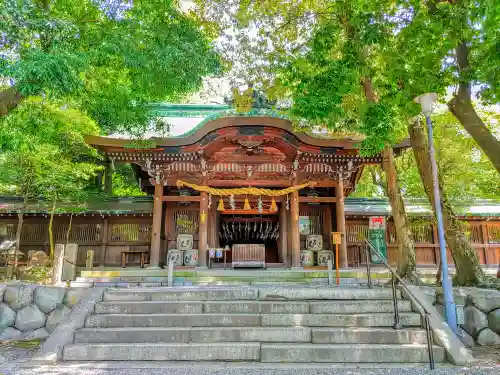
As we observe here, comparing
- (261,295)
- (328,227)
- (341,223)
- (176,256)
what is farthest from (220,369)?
(328,227)

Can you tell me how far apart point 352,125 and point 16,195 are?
12.9m

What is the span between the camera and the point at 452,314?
17.5ft

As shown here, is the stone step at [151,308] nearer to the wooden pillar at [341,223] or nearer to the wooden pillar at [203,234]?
the wooden pillar at [203,234]

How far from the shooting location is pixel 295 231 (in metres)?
10.9

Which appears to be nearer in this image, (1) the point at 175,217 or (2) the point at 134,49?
(2) the point at 134,49

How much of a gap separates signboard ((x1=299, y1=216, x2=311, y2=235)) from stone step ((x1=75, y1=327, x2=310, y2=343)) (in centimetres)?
767

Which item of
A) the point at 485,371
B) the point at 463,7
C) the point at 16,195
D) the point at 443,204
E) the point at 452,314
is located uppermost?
the point at 463,7

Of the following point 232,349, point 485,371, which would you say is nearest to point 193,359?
point 232,349

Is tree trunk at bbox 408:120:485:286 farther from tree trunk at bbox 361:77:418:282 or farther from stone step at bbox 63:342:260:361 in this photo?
stone step at bbox 63:342:260:361

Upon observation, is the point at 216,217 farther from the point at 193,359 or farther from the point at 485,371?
the point at 485,371

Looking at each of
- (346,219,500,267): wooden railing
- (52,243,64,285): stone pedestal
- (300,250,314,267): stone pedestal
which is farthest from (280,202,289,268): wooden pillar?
(52,243,64,285): stone pedestal

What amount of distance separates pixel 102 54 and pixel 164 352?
486 centimetres

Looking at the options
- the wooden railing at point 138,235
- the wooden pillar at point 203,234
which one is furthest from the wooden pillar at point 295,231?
the wooden pillar at point 203,234

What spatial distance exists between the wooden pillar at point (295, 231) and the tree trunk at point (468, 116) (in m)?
6.02
